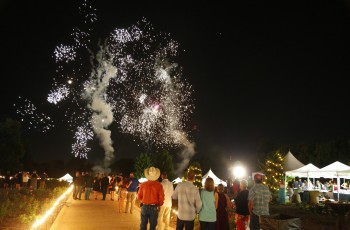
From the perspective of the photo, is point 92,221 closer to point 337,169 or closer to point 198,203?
point 198,203

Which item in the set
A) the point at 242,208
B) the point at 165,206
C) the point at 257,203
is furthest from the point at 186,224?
the point at 165,206

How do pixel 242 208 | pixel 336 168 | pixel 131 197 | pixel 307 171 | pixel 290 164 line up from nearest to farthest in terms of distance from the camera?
pixel 242 208
pixel 131 197
pixel 336 168
pixel 307 171
pixel 290 164

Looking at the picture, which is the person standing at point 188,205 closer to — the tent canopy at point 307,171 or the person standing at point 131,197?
the person standing at point 131,197

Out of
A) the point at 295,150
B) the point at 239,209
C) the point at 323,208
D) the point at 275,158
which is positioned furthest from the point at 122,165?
the point at 239,209

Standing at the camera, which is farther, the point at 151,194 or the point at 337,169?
the point at 337,169

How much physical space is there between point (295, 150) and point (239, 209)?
216ft

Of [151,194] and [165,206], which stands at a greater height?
[151,194]

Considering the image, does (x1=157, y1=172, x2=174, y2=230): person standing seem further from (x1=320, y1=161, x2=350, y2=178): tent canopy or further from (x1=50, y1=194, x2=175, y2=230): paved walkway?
(x1=320, y1=161, x2=350, y2=178): tent canopy

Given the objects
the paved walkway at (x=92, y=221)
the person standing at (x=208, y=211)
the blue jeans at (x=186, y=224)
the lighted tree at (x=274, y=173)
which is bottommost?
the paved walkway at (x=92, y=221)

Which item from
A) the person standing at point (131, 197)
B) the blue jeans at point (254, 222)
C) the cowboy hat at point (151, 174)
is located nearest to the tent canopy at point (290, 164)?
the person standing at point (131, 197)

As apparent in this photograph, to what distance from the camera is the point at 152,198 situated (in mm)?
9773

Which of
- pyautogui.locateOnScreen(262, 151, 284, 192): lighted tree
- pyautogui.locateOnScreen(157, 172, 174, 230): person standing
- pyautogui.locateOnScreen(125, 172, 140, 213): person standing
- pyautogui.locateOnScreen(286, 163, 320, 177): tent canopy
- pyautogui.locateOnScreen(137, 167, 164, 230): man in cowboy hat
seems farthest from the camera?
pyautogui.locateOnScreen(262, 151, 284, 192): lighted tree

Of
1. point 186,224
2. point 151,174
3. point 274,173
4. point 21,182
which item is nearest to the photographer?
point 186,224

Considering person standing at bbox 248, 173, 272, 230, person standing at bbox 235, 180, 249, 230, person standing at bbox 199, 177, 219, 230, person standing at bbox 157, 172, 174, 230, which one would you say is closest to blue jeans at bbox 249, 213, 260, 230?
person standing at bbox 248, 173, 272, 230
